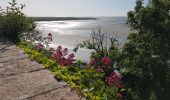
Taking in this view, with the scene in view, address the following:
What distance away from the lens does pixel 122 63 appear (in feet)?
73.9

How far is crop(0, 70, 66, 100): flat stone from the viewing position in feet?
17.3

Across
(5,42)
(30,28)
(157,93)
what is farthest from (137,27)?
(5,42)

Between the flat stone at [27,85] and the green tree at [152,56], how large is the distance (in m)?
15.1

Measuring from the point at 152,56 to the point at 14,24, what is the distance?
42.0 feet

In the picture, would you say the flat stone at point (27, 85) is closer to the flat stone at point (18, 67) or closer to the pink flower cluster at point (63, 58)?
the flat stone at point (18, 67)

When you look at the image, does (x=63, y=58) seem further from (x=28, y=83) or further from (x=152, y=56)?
(x=152, y=56)

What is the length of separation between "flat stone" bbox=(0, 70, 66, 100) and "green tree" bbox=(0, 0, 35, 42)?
20.8 feet

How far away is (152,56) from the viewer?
22.8m

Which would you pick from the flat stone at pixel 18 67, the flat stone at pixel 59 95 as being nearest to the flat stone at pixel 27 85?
the flat stone at pixel 59 95

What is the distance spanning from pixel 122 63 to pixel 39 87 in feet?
56.7

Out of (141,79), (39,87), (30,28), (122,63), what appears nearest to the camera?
(39,87)

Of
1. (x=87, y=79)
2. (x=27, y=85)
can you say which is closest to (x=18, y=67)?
(x=27, y=85)

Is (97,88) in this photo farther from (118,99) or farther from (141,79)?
(141,79)

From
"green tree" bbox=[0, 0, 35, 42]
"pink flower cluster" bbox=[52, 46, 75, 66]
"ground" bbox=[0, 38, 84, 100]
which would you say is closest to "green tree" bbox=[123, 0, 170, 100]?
"green tree" bbox=[0, 0, 35, 42]
